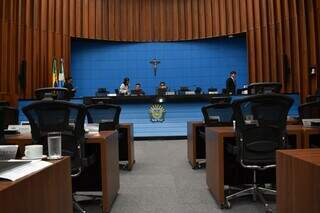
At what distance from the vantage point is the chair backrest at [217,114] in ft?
15.7

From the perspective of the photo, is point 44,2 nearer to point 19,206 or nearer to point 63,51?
point 63,51

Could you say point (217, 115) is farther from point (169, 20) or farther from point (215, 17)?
point (169, 20)

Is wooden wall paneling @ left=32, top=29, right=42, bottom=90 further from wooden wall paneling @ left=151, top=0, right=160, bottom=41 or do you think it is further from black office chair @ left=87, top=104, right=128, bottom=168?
black office chair @ left=87, top=104, right=128, bottom=168

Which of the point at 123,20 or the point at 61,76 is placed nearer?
the point at 61,76

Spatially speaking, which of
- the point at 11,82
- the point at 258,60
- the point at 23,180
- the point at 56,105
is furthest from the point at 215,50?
the point at 23,180

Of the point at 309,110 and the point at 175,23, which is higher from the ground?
the point at 175,23

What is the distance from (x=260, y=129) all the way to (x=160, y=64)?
9.55m

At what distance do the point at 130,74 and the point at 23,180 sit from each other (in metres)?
11.3

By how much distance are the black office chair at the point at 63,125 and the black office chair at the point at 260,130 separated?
4.22ft

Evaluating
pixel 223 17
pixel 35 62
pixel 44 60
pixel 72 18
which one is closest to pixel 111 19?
pixel 72 18

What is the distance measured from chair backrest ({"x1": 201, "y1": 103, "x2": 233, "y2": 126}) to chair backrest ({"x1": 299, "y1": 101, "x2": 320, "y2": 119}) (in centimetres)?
92

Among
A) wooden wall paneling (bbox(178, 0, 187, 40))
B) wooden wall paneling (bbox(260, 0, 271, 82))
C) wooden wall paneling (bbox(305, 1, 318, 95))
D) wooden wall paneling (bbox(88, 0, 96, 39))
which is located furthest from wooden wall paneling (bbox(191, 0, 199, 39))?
wooden wall paneling (bbox(305, 1, 318, 95))

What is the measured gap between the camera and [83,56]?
1239cm

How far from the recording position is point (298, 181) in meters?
1.62
